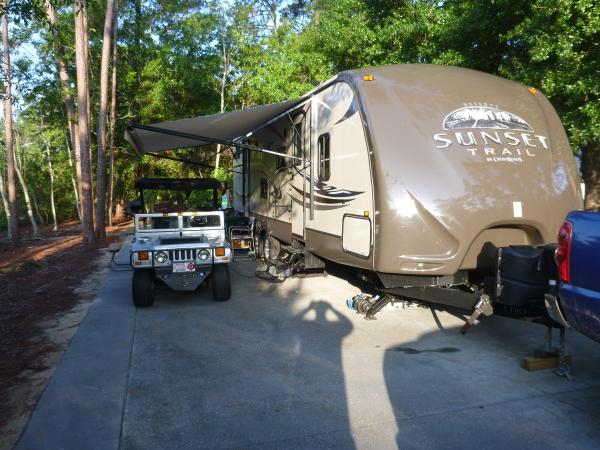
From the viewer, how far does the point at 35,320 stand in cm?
623

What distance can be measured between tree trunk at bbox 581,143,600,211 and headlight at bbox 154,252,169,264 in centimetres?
842

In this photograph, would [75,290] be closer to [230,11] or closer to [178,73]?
[178,73]

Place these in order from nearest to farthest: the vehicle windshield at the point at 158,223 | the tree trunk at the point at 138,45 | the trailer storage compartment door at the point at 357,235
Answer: the trailer storage compartment door at the point at 357,235
the vehicle windshield at the point at 158,223
the tree trunk at the point at 138,45

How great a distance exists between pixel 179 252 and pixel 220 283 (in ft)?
2.58

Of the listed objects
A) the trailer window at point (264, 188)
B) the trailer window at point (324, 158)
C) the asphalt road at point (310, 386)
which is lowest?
the asphalt road at point (310, 386)

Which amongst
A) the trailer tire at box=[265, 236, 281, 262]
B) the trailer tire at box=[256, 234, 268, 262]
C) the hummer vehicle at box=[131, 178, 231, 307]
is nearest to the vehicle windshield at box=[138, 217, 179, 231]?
the hummer vehicle at box=[131, 178, 231, 307]

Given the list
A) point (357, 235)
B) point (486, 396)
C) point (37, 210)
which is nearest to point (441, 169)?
point (357, 235)

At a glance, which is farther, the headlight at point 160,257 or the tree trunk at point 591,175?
the tree trunk at point 591,175

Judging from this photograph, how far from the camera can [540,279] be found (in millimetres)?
4312

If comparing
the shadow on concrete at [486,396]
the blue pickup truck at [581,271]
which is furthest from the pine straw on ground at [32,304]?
the blue pickup truck at [581,271]

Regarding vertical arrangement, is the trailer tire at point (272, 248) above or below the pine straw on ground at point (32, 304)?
above

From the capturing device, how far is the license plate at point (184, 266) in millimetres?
6629

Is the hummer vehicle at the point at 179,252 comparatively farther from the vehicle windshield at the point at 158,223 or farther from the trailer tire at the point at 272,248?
the trailer tire at the point at 272,248

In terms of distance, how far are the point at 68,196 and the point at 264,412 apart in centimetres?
3355
